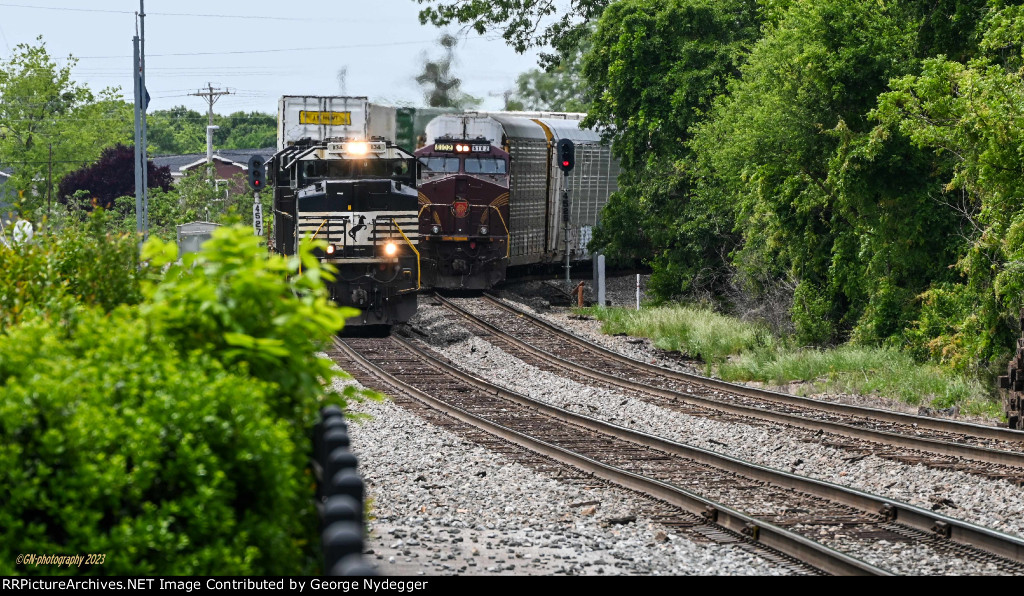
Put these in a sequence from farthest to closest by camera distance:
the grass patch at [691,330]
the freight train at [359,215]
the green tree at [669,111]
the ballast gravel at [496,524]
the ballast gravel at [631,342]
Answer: the green tree at [669,111] < the grass patch at [691,330] < the freight train at [359,215] < the ballast gravel at [631,342] < the ballast gravel at [496,524]

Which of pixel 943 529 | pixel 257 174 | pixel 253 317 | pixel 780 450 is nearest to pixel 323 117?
pixel 257 174

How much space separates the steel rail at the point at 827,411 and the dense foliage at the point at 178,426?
963cm

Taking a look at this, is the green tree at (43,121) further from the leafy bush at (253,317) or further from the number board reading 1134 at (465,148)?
the leafy bush at (253,317)

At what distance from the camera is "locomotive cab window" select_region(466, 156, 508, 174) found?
26014mm

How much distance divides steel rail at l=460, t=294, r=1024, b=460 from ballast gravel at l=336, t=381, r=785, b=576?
405 cm

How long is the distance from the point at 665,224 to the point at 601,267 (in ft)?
7.73

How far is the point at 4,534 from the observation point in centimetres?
384

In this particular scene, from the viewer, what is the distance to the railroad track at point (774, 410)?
486 inches

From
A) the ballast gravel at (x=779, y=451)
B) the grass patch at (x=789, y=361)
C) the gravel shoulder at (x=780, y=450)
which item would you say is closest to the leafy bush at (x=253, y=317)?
the ballast gravel at (x=779, y=451)

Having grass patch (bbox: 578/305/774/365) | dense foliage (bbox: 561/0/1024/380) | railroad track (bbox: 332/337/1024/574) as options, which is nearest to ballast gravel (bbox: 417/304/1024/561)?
railroad track (bbox: 332/337/1024/574)

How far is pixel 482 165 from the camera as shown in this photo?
85.5 ft

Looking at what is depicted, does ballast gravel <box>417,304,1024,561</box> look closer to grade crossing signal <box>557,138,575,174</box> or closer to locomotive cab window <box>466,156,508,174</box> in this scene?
locomotive cab window <box>466,156,508,174</box>

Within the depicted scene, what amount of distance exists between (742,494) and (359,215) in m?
12.1

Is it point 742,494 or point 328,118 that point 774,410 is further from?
point 328,118
